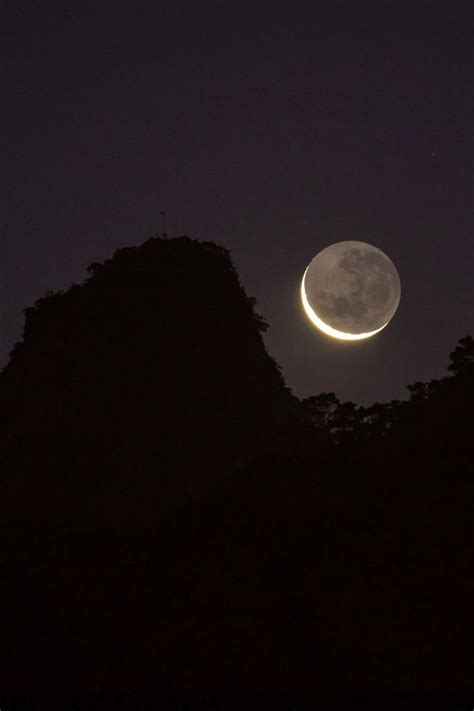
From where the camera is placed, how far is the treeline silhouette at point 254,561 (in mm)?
15656

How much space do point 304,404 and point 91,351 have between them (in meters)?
9.76

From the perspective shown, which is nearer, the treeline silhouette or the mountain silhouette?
the treeline silhouette

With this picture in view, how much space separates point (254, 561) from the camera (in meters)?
18.0

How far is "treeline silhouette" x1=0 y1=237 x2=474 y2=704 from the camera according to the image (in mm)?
15656

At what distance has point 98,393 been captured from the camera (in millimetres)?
31203

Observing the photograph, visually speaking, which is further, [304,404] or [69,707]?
[304,404]

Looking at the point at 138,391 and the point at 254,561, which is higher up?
the point at 138,391

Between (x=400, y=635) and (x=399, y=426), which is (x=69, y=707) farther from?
(x=399, y=426)

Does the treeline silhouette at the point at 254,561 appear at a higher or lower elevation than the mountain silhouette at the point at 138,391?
lower

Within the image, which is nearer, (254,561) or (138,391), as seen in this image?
(254,561)

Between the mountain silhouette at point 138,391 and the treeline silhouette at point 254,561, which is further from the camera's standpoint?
the mountain silhouette at point 138,391

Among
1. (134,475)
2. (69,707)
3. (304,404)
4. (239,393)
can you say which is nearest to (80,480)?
(134,475)

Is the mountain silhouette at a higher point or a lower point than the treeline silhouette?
higher

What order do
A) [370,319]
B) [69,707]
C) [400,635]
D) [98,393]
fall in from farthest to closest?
[370,319], [98,393], [69,707], [400,635]
